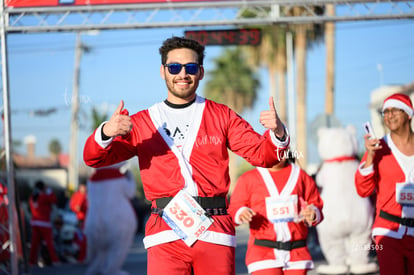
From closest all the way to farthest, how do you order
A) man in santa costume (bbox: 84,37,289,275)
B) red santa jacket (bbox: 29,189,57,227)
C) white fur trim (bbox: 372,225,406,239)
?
man in santa costume (bbox: 84,37,289,275) < white fur trim (bbox: 372,225,406,239) < red santa jacket (bbox: 29,189,57,227)

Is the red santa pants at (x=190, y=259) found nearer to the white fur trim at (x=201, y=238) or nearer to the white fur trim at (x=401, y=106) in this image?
the white fur trim at (x=201, y=238)

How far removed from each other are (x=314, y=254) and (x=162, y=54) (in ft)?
38.2

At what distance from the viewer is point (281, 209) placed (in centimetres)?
681

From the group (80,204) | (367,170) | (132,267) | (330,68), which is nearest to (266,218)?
(367,170)

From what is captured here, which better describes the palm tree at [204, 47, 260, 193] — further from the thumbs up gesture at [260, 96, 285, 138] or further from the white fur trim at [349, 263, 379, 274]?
the thumbs up gesture at [260, 96, 285, 138]

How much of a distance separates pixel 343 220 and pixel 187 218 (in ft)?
22.2

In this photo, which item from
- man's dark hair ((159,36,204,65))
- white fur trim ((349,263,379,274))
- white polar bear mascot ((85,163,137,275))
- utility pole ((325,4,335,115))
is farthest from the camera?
utility pole ((325,4,335,115))

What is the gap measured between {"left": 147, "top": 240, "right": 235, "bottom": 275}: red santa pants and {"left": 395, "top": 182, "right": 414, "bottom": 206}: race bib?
2.39 metres

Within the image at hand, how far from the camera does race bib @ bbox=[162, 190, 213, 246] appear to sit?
441cm

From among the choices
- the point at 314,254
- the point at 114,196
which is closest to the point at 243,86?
the point at 314,254

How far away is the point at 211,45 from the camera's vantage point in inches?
382

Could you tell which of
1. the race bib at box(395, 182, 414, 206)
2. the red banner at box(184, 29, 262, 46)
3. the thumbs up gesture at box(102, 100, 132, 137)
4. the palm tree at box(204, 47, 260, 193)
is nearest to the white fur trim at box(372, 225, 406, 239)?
the race bib at box(395, 182, 414, 206)

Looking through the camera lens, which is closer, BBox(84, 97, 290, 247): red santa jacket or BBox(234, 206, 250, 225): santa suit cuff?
BBox(84, 97, 290, 247): red santa jacket

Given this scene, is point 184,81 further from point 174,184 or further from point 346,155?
point 346,155
